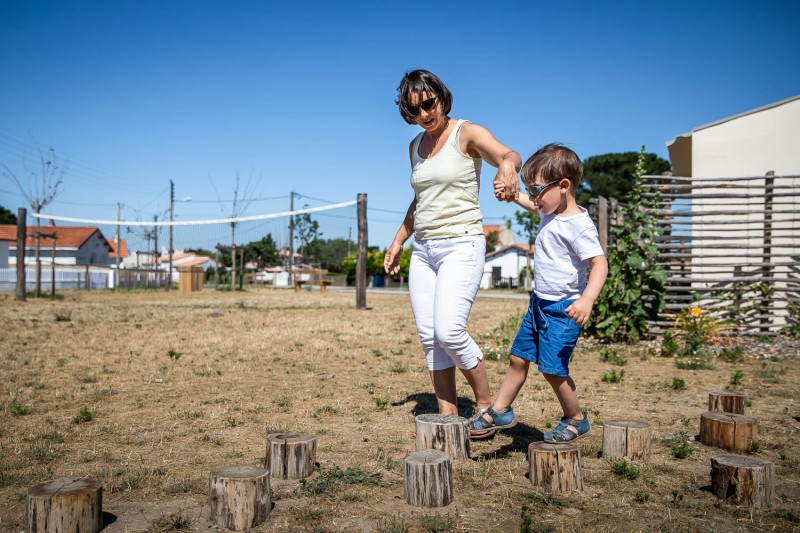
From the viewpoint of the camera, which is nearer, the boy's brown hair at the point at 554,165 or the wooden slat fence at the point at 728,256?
the boy's brown hair at the point at 554,165

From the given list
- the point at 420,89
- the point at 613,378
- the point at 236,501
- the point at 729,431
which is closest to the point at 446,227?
the point at 420,89

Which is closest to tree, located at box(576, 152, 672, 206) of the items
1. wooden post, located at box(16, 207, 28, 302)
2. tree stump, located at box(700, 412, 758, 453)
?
wooden post, located at box(16, 207, 28, 302)

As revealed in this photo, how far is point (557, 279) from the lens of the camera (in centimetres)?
332

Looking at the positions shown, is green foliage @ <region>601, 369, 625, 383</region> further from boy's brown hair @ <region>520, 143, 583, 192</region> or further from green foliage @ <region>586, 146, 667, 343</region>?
boy's brown hair @ <region>520, 143, 583, 192</region>

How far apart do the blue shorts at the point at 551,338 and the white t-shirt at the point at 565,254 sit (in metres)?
0.06

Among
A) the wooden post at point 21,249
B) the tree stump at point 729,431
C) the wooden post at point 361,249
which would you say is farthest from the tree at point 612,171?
the tree stump at point 729,431

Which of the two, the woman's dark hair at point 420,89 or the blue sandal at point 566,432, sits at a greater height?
the woman's dark hair at point 420,89

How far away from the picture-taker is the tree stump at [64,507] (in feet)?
7.45

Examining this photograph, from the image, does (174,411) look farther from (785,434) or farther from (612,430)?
(785,434)

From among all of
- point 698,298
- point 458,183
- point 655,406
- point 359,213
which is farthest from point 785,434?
point 359,213

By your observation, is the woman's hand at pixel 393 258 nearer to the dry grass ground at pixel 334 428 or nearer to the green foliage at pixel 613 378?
the dry grass ground at pixel 334 428

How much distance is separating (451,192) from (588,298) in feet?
3.35

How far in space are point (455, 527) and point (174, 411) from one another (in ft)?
9.58

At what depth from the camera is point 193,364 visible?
670 cm
